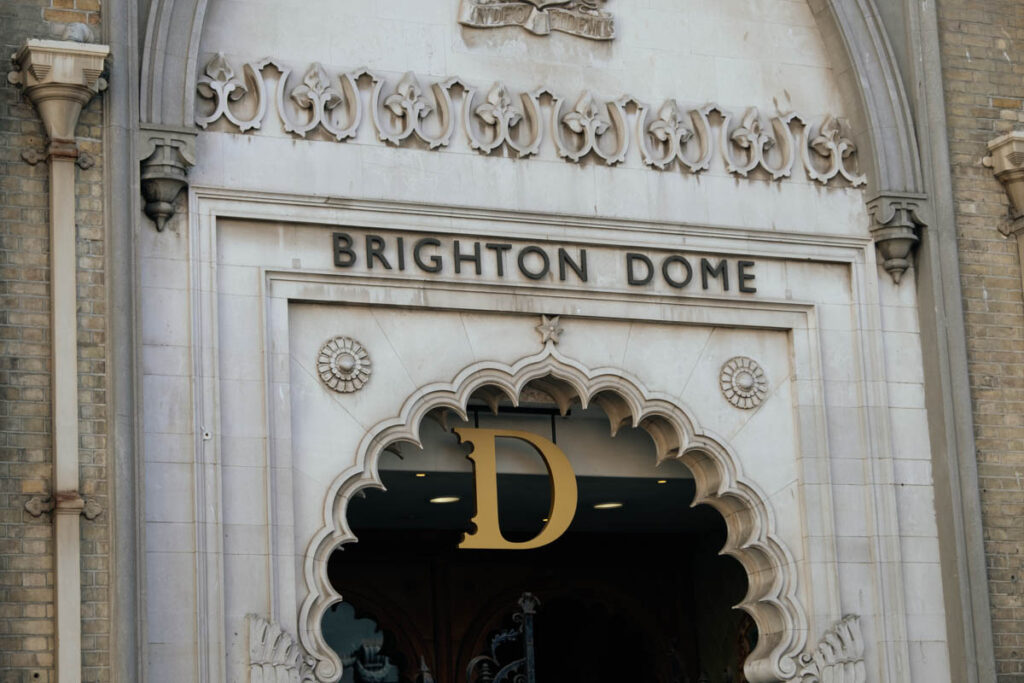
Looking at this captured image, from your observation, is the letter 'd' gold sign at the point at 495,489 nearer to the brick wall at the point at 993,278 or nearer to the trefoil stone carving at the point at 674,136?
the trefoil stone carving at the point at 674,136

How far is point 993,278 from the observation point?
46.7ft

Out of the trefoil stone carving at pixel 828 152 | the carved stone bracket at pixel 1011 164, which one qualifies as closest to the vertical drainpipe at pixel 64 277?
the trefoil stone carving at pixel 828 152

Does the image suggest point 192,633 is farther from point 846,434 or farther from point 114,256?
point 846,434

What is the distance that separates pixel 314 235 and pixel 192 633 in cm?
288

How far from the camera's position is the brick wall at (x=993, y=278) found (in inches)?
538

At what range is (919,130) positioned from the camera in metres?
14.3

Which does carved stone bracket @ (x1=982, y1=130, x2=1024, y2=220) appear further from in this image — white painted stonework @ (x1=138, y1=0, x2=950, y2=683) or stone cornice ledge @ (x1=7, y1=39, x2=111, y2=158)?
stone cornice ledge @ (x1=7, y1=39, x2=111, y2=158)

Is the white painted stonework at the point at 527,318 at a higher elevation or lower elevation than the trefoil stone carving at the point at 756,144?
lower

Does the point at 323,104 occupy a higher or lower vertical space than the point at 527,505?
higher

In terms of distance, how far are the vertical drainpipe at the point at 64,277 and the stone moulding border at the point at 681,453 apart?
79.8 inches

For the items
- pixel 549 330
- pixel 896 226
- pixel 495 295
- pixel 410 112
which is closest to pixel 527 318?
pixel 549 330

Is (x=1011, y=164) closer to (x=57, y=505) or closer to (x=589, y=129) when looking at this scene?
(x=589, y=129)

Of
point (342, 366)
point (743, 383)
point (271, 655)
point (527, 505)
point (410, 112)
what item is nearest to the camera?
point (271, 655)

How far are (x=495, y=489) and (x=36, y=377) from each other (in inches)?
135
